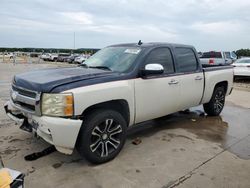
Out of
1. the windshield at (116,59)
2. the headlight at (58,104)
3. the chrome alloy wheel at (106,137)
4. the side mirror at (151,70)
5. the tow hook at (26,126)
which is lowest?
Answer: the chrome alloy wheel at (106,137)

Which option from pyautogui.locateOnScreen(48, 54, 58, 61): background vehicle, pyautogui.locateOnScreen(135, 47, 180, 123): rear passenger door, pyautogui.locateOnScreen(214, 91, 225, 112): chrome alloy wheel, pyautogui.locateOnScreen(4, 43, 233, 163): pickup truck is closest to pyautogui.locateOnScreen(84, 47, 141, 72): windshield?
pyautogui.locateOnScreen(4, 43, 233, 163): pickup truck

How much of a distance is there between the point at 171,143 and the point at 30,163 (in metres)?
2.37

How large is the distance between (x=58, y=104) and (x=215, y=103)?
4467 millimetres

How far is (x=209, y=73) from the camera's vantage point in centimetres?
582

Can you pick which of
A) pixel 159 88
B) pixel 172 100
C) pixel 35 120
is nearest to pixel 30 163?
pixel 35 120

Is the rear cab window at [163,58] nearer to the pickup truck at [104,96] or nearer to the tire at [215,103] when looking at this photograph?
the pickup truck at [104,96]

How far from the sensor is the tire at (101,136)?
348 cm

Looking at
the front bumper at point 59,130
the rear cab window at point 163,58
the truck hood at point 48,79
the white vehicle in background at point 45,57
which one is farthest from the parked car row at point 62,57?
the front bumper at point 59,130

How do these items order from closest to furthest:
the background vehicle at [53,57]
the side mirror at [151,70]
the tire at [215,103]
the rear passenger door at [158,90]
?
the side mirror at [151,70], the rear passenger door at [158,90], the tire at [215,103], the background vehicle at [53,57]

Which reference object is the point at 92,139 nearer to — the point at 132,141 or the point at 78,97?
the point at 78,97


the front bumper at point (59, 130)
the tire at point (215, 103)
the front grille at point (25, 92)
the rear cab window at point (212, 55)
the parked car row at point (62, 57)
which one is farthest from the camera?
the parked car row at point (62, 57)

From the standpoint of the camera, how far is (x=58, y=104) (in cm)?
322

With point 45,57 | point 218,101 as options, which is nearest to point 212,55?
point 218,101

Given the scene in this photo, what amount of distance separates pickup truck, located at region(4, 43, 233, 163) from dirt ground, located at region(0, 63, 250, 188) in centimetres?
32
